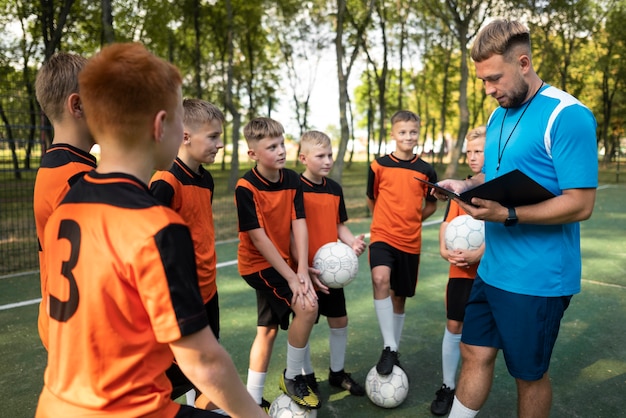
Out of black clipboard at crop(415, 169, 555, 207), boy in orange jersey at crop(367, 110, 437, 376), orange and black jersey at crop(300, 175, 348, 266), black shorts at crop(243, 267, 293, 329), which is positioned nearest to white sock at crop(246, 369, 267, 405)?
black shorts at crop(243, 267, 293, 329)

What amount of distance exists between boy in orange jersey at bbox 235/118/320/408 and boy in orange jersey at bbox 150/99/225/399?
15.7 inches

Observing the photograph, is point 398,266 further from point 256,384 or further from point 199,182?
point 199,182

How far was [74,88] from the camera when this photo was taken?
2279mm

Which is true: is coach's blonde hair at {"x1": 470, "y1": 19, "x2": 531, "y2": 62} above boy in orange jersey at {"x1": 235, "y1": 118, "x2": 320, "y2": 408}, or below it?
above

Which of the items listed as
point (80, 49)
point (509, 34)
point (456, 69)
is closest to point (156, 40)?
point (80, 49)

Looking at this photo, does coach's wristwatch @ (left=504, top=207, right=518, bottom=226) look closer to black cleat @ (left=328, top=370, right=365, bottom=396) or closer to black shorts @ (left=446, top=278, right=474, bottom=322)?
black shorts @ (left=446, top=278, right=474, bottom=322)

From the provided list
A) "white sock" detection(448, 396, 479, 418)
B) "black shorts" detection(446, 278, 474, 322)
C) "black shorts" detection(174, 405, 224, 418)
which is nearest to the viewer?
"black shorts" detection(174, 405, 224, 418)

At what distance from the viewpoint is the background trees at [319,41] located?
18.1 m

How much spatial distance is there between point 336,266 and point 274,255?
0.47m

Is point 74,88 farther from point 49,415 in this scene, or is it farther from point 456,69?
point 456,69

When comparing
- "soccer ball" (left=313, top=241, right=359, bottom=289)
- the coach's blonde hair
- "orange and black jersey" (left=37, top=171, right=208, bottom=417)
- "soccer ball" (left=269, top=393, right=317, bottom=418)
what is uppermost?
the coach's blonde hair

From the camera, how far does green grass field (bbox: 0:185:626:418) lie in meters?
3.41

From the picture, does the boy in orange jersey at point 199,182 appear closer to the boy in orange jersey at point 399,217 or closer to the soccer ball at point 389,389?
the soccer ball at point 389,389

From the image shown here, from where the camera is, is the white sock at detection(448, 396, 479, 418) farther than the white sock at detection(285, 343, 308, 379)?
No
